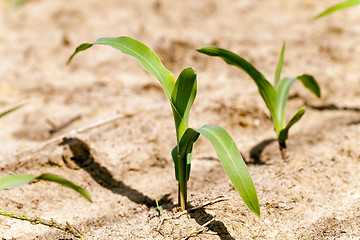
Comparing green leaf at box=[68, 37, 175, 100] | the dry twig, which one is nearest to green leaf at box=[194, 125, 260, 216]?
green leaf at box=[68, 37, 175, 100]

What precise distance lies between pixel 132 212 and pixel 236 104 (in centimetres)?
93

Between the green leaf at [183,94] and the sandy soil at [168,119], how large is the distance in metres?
0.31

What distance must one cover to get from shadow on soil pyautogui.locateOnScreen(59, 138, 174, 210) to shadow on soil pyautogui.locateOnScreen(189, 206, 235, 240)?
23 cm

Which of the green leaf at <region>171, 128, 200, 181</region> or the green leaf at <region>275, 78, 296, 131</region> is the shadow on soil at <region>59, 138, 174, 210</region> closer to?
the green leaf at <region>171, 128, 200, 181</region>

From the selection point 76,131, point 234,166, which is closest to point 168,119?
point 76,131

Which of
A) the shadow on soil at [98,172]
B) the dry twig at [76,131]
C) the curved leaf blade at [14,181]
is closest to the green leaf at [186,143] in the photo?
the shadow on soil at [98,172]

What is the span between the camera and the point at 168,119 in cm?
193

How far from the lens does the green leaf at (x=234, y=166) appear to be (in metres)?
0.99

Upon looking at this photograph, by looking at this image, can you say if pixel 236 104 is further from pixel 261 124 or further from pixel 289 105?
pixel 289 105

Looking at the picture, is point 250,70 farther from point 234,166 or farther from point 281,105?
point 234,166

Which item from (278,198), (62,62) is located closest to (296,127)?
(278,198)

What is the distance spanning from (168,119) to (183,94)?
804 mm

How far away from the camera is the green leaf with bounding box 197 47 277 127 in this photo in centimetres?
131

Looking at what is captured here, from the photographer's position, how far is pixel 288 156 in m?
1.54
